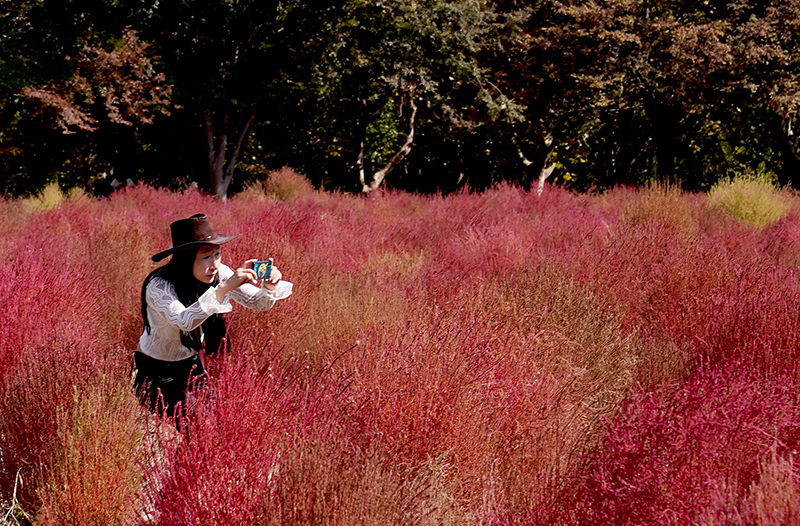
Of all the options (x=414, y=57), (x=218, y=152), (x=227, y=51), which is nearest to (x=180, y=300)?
(x=227, y=51)

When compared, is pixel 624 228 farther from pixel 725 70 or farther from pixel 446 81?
pixel 446 81

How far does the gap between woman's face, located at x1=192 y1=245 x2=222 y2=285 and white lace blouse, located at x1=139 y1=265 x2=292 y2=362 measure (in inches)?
5.2

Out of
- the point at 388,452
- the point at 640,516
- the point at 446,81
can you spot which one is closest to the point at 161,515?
the point at 388,452

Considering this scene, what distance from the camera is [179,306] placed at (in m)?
3.13

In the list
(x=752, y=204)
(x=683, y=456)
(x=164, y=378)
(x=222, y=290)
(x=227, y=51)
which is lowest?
(x=752, y=204)

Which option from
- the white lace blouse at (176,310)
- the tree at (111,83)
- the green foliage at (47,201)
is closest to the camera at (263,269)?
the white lace blouse at (176,310)

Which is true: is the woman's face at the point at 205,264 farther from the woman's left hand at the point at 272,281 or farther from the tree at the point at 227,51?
the tree at the point at 227,51

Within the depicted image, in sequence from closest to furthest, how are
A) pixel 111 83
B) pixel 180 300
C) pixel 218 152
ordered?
pixel 180 300 < pixel 111 83 < pixel 218 152

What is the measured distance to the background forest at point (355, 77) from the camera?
13.0m

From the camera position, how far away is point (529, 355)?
3705mm

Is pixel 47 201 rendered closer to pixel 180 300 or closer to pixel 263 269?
pixel 180 300

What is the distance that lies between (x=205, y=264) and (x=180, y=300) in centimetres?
21

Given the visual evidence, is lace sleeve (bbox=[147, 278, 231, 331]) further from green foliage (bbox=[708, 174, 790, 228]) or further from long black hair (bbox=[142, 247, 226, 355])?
green foliage (bbox=[708, 174, 790, 228])

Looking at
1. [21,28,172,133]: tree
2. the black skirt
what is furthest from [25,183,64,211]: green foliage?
the black skirt
